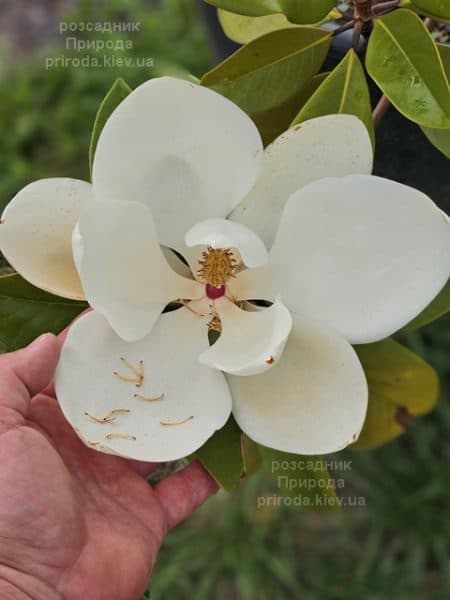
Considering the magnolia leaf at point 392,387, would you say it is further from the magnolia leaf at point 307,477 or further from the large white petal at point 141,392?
the large white petal at point 141,392

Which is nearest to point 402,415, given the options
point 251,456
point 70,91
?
point 251,456

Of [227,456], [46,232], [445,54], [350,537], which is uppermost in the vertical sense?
[445,54]

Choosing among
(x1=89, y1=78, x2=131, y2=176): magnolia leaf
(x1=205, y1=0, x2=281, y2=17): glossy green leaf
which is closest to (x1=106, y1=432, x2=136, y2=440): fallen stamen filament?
(x1=89, y1=78, x2=131, y2=176): magnolia leaf

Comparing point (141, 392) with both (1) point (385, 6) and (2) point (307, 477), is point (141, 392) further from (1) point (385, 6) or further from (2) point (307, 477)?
(1) point (385, 6)

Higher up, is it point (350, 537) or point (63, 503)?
point (63, 503)

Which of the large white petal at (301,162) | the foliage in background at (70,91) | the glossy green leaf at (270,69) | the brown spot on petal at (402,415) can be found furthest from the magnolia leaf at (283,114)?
the foliage in background at (70,91)

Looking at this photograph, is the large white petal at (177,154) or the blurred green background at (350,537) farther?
the blurred green background at (350,537)

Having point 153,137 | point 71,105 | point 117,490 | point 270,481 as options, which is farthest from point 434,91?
point 71,105
